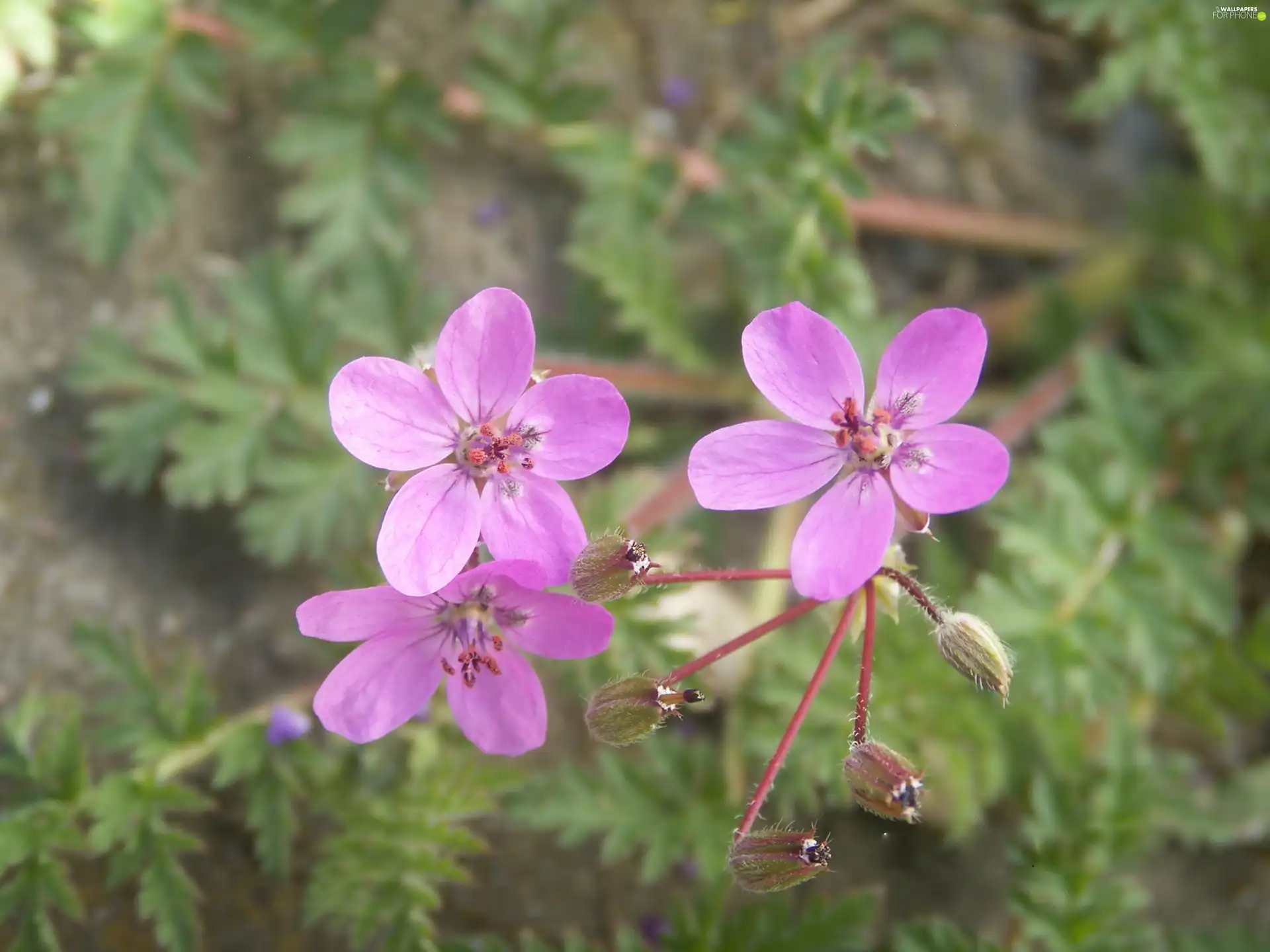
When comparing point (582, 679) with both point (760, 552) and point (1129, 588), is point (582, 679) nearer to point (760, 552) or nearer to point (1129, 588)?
point (760, 552)

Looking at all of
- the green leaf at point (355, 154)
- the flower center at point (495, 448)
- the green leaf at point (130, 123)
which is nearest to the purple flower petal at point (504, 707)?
the flower center at point (495, 448)

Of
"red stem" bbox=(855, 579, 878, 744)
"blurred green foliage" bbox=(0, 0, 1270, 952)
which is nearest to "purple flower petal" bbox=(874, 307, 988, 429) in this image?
"red stem" bbox=(855, 579, 878, 744)

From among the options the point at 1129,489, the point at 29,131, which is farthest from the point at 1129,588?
the point at 29,131

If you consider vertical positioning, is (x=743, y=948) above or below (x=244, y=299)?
below

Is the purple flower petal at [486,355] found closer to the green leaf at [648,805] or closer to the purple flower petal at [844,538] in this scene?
the purple flower petal at [844,538]

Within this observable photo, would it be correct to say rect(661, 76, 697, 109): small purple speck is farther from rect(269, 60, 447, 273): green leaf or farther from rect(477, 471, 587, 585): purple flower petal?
rect(477, 471, 587, 585): purple flower petal
